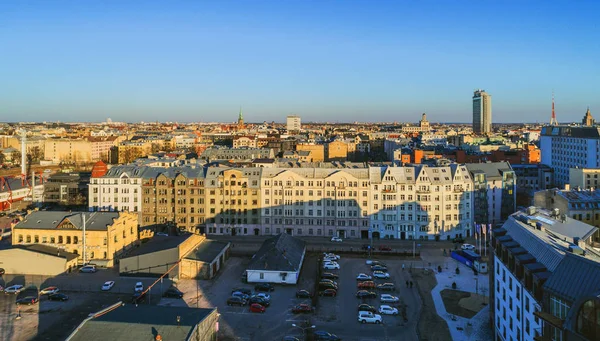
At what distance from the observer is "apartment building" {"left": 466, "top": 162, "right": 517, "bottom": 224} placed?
194 feet

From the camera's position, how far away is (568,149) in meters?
89.1

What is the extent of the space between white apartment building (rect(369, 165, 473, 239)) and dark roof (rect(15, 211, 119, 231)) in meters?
27.7

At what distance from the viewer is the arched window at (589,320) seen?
14328 millimetres

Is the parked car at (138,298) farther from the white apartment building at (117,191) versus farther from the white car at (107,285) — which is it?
the white apartment building at (117,191)

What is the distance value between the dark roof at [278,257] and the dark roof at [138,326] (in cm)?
1321

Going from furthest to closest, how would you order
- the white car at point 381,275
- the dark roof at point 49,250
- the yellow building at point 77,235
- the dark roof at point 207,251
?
1. the yellow building at point 77,235
2. the dark roof at point 49,250
3. the dark roof at point 207,251
4. the white car at point 381,275

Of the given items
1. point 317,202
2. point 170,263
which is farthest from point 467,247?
point 170,263

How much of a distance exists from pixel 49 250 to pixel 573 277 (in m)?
41.2

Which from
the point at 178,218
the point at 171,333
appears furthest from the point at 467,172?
the point at 171,333

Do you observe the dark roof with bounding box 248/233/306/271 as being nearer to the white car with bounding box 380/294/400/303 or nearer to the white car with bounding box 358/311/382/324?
the white car with bounding box 380/294/400/303

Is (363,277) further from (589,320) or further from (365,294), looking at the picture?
(589,320)

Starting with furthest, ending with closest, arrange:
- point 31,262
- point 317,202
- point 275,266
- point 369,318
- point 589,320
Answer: point 317,202 < point 31,262 < point 275,266 < point 369,318 < point 589,320

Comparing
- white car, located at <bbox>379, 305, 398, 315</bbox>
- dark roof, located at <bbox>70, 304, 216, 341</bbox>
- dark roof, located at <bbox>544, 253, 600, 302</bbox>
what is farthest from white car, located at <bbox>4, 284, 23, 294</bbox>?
dark roof, located at <bbox>544, 253, 600, 302</bbox>

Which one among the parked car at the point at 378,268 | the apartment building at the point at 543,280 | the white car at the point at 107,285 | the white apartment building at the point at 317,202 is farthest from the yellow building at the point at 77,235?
the apartment building at the point at 543,280
